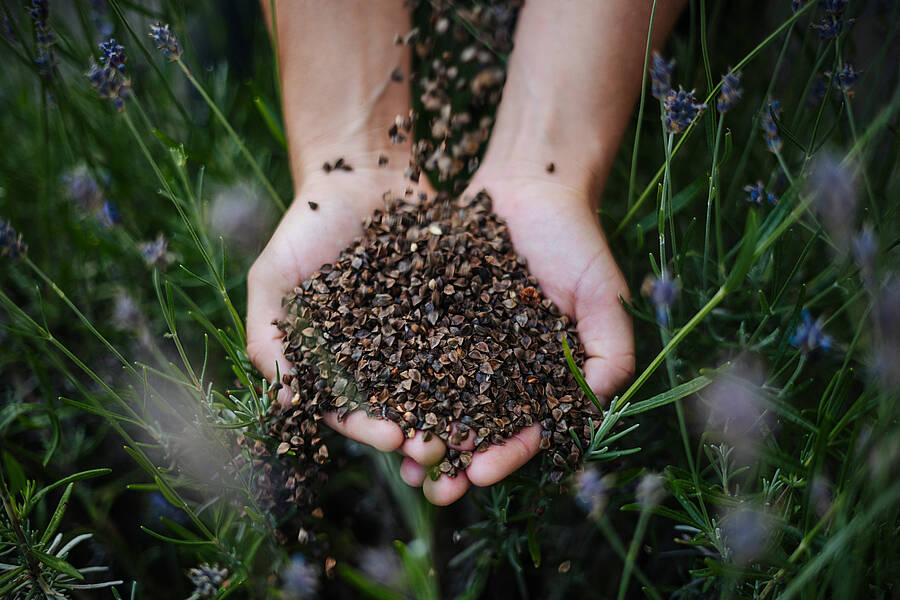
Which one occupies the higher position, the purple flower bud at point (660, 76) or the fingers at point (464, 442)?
the purple flower bud at point (660, 76)

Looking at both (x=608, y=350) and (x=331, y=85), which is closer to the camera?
(x=608, y=350)

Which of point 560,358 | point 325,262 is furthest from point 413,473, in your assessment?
point 325,262

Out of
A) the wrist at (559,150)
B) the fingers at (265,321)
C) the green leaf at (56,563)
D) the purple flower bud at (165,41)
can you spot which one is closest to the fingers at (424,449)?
the fingers at (265,321)

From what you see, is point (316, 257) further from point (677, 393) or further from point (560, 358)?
point (677, 393)

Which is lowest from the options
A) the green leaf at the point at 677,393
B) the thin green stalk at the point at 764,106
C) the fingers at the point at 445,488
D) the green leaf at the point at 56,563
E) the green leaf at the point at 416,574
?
the green leaf at the point at 416,574

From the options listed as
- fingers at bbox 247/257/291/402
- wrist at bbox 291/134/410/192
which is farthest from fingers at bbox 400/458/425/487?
wrist at bbox 291/134/410/192

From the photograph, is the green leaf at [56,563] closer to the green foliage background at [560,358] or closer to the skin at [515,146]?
the green foliage background at [560,358]
